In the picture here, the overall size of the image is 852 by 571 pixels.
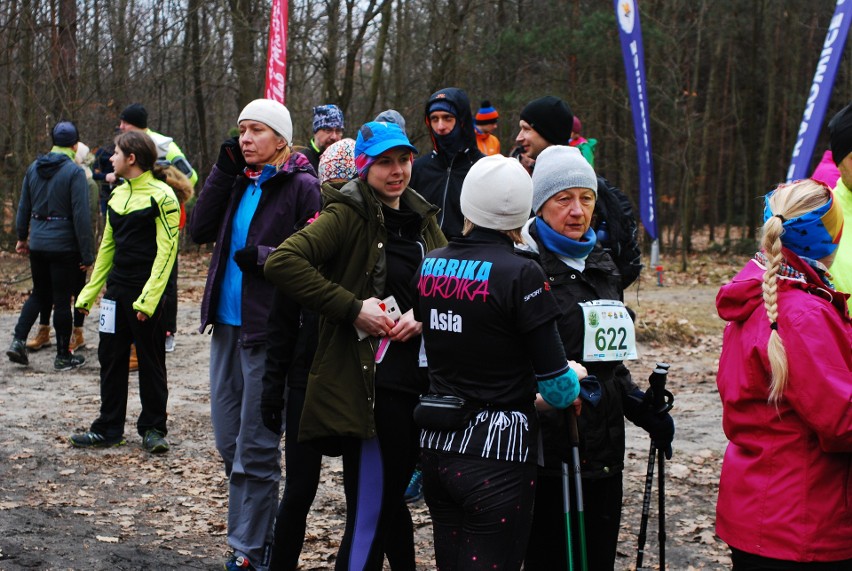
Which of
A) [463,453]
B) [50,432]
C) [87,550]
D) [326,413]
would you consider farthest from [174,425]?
[463,453]

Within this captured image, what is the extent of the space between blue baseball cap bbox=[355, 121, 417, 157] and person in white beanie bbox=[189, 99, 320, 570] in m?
0.75

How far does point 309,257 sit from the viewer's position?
3.92 meters

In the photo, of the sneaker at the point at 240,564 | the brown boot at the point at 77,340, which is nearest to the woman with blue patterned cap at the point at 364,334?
the sneaker at the point at 240,564

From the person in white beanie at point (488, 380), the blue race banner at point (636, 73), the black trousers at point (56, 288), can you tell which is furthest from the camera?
the blue race banner at point (636, 73)

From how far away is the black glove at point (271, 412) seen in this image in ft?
14.1

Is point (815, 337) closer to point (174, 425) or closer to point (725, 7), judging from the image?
point (174, 425)

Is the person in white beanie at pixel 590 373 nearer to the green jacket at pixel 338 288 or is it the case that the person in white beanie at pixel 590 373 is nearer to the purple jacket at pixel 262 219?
the green jacket at pixel 338 288

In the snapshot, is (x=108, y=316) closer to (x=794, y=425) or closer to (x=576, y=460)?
(x=576, y=460)

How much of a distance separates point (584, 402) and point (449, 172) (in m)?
2.61

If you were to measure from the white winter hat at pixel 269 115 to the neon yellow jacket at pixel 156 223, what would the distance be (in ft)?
7.42

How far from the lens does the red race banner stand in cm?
1045

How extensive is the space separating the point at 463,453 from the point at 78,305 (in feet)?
15.2

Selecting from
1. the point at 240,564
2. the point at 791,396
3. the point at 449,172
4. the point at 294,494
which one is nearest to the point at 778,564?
the point at 791,396

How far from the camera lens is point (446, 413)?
11.2ft
